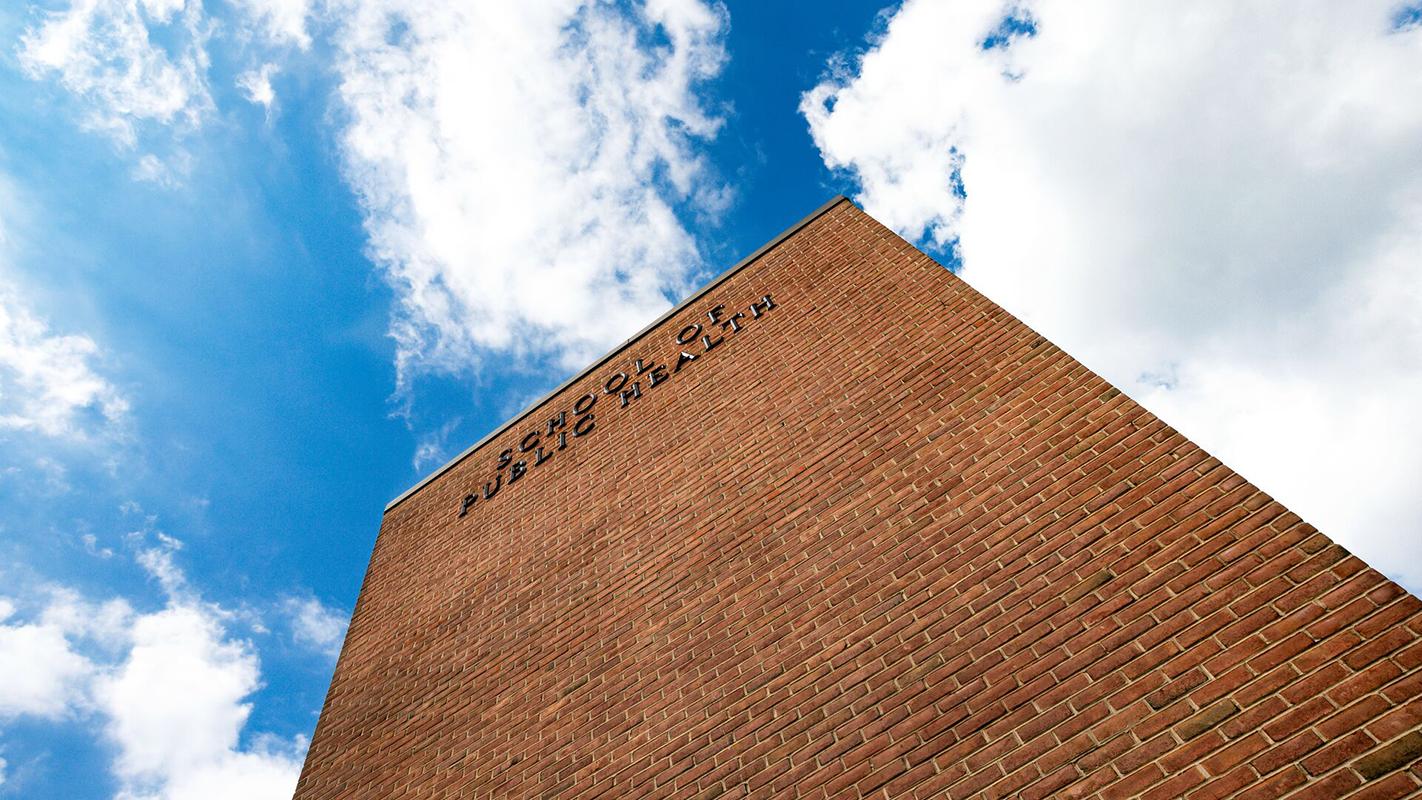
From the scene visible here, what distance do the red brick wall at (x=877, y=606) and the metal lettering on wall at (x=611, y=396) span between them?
0.15 m

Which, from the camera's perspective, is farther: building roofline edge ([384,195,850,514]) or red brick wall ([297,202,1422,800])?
building roofline edge ([384,195,850,514])

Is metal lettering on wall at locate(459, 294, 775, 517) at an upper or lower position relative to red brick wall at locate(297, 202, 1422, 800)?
upper

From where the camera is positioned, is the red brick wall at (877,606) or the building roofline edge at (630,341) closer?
the red brick wall at (877,606)

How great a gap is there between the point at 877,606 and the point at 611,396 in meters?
4.07

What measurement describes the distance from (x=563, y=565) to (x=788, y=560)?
2.12 m

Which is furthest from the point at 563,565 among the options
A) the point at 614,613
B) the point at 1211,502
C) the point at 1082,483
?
the point at 1211,502

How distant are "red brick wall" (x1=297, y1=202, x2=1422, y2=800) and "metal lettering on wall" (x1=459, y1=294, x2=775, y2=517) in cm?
15

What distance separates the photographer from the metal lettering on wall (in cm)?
657

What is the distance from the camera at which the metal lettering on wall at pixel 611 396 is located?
21.6 ft

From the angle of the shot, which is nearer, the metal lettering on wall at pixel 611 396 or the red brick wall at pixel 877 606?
the red brick wall at pixel 877 606

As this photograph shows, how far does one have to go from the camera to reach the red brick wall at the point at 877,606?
247 centimetres

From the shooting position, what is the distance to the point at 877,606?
3588mm

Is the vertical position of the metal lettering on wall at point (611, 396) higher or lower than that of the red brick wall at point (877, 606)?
higher

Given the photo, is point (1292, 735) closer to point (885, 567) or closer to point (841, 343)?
point (885, 567)
